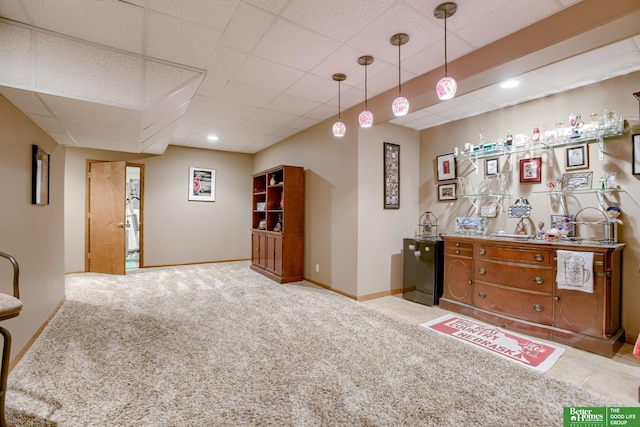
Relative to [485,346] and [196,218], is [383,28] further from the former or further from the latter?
[196,218]

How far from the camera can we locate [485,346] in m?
2.79

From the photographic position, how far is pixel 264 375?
7.38ft

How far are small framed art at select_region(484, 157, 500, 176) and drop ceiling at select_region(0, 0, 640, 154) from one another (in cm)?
74

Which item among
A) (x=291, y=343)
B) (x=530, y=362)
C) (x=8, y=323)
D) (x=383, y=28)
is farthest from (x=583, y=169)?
(x=8, y=323)

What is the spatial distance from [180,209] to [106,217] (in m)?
1.40

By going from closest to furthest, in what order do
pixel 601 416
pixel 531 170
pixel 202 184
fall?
pixel 601 416 < pixel 531 170 < pixel 202 184

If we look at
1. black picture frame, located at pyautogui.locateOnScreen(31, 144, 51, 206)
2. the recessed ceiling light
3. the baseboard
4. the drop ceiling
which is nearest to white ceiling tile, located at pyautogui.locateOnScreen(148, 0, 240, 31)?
the drop ceiling

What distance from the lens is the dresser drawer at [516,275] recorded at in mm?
3008

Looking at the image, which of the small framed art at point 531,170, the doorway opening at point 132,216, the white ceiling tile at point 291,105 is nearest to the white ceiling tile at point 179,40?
the white ceiling tile at point 291,105

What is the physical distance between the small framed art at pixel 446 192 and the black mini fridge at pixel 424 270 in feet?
2.35

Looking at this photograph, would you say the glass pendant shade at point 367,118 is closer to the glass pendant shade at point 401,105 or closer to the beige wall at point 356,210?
the glass pendant shade at point 401,105

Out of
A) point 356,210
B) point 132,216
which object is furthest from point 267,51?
point 132,216

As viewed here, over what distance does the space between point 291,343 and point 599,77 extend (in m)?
4.06

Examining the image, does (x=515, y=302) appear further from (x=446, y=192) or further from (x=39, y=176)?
(x=39, y=176)
